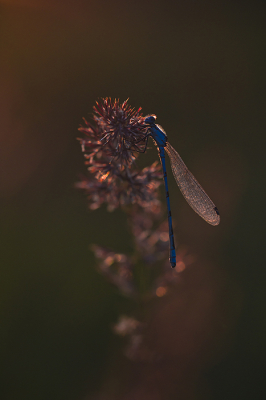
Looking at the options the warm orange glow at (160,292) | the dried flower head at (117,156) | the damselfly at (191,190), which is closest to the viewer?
the dried flower head at (117,156)

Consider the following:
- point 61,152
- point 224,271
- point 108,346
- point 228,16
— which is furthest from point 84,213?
point 228,16

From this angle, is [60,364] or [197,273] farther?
[197,273]

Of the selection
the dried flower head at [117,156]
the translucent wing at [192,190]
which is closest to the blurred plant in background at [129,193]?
the dried flower head at [117,156]

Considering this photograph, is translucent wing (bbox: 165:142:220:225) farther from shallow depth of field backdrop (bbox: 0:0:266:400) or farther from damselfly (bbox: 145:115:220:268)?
shallow depth of field backdrop (bbox: 0:0:266:400)

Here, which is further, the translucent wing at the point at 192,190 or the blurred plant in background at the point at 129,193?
the translucent wing at the point at 192,190

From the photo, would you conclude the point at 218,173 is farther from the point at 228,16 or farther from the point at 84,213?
the point at 228,16

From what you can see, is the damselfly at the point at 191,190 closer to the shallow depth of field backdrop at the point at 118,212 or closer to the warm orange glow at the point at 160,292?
the warm orange glow at the point at 160,292

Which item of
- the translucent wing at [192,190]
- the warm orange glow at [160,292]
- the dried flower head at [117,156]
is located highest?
the dried flower head at [117,156]

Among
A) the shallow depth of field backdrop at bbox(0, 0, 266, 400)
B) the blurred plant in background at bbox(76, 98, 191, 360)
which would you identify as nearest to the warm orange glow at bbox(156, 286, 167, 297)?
the blurred plant in background at bbox(76, 98, 191, 360)
